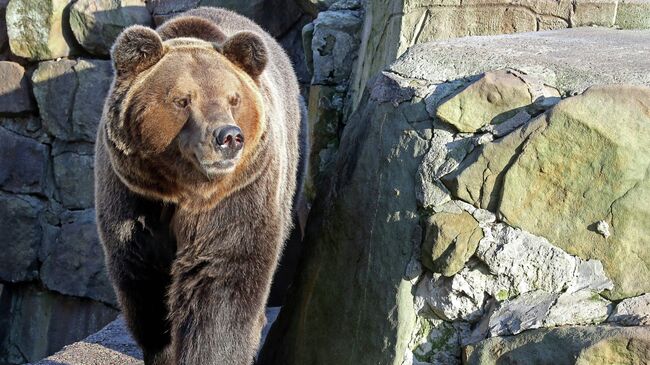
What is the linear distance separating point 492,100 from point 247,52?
1.09 meters

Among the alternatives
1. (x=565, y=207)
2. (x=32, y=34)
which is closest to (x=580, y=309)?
(x=565, y=207)

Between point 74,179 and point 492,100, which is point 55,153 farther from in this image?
point 492,100

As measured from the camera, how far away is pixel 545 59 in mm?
3795

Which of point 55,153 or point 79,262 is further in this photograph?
point 55,153

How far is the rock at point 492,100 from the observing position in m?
3.55

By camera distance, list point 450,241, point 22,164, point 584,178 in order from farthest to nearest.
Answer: point 22,164 → point 450,241 → point 584,178

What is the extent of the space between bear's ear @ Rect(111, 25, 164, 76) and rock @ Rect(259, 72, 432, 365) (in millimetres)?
1005

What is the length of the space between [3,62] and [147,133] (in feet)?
19.9

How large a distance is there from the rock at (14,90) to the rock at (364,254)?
564 cm

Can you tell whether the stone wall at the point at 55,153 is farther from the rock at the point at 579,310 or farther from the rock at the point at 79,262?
the rock at the point at 579,310

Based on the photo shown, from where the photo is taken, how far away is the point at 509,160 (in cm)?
348

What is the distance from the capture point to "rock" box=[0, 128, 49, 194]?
9.20m

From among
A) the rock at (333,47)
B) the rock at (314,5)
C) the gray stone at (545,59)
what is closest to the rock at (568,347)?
the gray stone at (545,59)

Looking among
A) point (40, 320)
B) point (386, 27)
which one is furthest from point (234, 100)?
point (40, 320)
